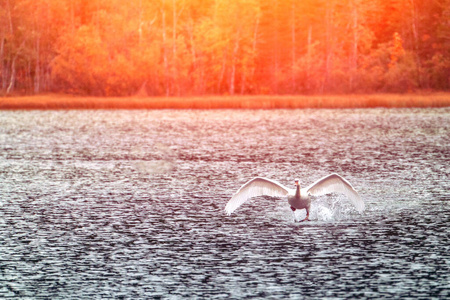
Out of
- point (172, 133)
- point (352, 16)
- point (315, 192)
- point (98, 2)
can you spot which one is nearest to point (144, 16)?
point (98, 2)

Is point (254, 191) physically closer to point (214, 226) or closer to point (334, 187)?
point (214, 226)

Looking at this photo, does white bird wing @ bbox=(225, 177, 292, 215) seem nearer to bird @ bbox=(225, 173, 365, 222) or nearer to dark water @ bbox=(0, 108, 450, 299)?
bird @ bbox=(225, 173, 365, 222)

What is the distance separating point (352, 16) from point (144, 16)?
70.6 feet

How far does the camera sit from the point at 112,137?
3500 centimetres

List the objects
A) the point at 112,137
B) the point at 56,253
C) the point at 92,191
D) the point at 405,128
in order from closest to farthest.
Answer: the point at 56,253 → the point at 92,191 → the point at 112,137 → the point at 405,128

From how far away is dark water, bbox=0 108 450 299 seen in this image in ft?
31.7

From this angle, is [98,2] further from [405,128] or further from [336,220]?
[336,220]

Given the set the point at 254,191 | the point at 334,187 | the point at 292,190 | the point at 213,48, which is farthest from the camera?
the point at 213,48

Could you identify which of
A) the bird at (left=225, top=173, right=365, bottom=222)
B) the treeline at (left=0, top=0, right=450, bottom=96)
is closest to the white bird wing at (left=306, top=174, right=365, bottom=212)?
the bird at (left=225, top=173, right=365, bottom=222)

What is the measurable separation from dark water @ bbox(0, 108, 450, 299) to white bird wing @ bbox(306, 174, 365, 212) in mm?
383

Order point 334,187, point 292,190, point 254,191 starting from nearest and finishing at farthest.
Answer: point 292,190 < point 254,191 < point 334,187

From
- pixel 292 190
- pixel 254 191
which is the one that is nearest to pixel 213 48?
pixel 254 191

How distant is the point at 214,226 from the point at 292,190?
1.62 meters

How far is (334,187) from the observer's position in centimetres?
1342
